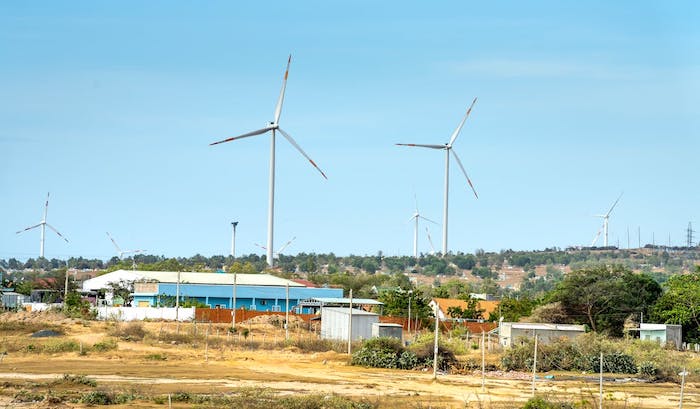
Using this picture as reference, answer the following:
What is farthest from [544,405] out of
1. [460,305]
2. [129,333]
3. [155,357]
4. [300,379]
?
[460,305]

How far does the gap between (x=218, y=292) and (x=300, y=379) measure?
53.5 meters

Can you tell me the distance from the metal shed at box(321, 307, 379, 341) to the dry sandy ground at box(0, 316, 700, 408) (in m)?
8.60

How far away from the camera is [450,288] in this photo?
13888 centimetres

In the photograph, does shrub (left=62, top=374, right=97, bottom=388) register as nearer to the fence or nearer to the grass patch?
the grass patch

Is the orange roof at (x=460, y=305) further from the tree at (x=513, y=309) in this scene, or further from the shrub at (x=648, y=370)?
the shrub at (x=648, y=370)

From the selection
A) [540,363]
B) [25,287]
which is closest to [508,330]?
[540,363]

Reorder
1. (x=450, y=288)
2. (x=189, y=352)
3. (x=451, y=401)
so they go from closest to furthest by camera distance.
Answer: (x=451, y=401) < (x=189, y=352) < (x=450, y=288)

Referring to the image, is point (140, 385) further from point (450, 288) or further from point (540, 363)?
point (450, 288)

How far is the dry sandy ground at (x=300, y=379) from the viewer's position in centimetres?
4025

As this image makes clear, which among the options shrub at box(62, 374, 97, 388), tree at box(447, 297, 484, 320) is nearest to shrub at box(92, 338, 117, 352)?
shrub at box(62, 374, 97, 388)

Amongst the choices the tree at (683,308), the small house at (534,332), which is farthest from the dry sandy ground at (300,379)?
the tree at (683,308)

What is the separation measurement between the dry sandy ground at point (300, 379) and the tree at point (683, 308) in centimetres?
2677

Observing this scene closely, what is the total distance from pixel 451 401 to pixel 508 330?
3018 centimetres

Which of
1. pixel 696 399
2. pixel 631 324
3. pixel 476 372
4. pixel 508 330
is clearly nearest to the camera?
pixel 696 399
